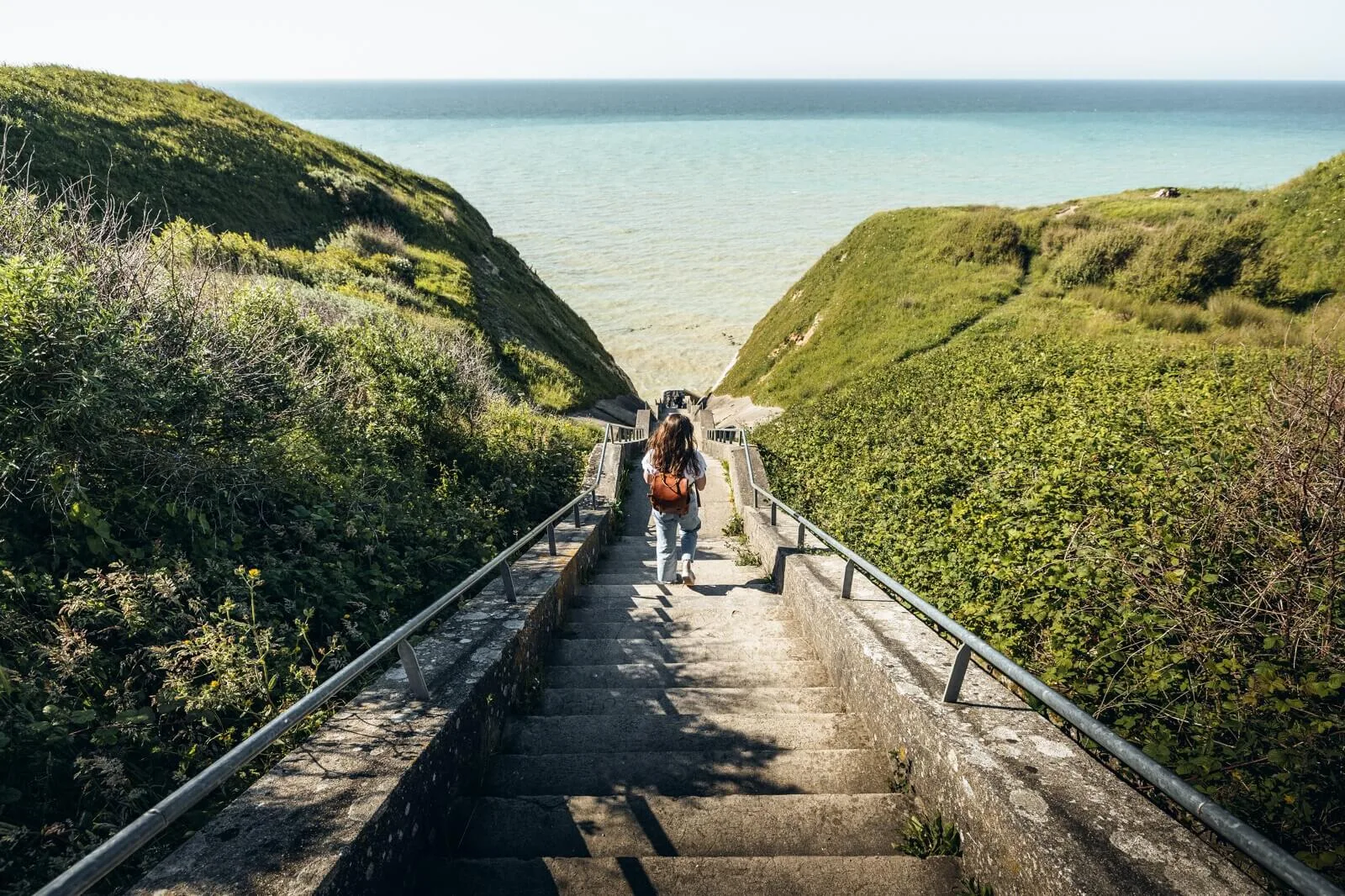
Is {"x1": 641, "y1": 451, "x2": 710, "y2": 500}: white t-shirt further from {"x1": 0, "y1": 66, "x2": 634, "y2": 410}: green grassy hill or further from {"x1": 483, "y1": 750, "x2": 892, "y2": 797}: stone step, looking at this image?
{"x1": 0, "y1": 66, "x2": 634, "y2": 410}: green grassy hill

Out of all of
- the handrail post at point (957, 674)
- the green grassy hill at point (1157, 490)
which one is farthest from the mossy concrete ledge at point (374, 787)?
the green grassy hill at point (1157, 490)

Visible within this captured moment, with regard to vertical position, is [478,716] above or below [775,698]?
above

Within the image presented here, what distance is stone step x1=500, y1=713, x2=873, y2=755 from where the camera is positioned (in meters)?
3.86

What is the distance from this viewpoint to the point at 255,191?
24.2 m

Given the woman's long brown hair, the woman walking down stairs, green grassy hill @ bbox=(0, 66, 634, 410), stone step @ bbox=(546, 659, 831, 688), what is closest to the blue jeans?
the woman's long brown hair

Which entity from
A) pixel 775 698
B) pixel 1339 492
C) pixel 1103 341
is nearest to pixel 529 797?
pixel 775 698

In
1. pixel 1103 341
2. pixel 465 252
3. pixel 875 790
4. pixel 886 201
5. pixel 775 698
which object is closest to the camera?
pixel 875 790

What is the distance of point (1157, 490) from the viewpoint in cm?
557

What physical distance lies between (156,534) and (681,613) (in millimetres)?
4336

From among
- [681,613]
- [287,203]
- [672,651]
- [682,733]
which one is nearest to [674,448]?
[681,613]

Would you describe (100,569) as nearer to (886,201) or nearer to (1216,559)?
(1216,559)

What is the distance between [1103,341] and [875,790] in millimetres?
12999

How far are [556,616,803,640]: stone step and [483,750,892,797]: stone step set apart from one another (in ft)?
6.21

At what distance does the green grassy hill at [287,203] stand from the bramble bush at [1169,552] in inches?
574
